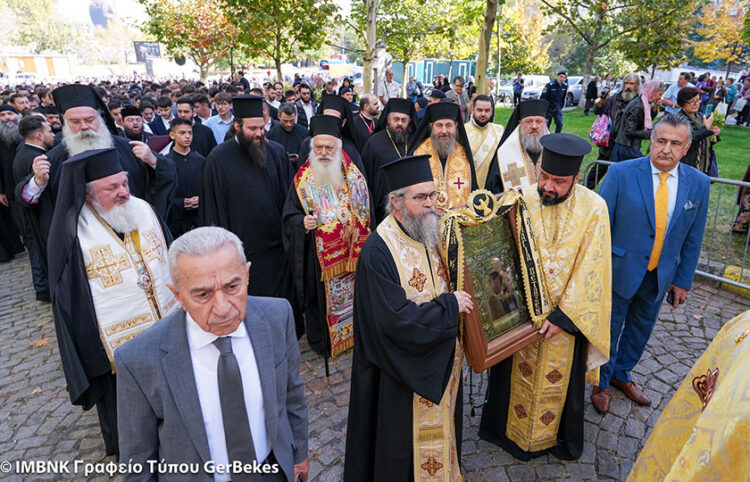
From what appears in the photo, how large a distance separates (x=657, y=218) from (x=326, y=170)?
2.93 m

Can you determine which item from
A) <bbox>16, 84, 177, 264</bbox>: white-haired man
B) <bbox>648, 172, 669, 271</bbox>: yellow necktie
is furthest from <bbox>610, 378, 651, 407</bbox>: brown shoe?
<bbox>16, 84, 177, 264</bbox>: white-haired man

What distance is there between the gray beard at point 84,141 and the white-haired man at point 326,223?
181cm

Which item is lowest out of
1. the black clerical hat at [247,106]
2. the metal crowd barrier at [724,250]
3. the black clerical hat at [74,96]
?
the metal crowd barrier at [724,250]

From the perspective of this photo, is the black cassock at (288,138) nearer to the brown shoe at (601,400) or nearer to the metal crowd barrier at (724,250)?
the metal crowd barrier at (724,250)

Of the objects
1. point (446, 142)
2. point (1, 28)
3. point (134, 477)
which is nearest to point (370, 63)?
point (446, 142)

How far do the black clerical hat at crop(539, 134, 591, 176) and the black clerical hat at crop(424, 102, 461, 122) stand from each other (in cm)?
240

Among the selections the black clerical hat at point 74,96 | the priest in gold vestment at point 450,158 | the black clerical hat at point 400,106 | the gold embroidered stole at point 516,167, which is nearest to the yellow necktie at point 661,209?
the gold embroidered stole at point 516,167

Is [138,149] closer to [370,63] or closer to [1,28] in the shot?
[370,63]

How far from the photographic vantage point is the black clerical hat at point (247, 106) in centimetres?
473

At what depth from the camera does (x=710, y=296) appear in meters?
5.94

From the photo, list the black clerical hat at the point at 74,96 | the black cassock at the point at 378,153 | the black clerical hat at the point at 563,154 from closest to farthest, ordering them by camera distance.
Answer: the black clerical hat at the point at 563,154 < the black clerical hat at the point at 74,96 < the black cassock at the point at 378,153

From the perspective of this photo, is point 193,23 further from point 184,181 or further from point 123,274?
point 123,274

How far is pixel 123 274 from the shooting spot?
306cm

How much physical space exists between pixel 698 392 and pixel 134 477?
2.18 m
